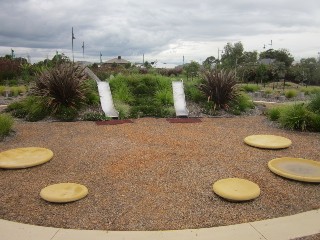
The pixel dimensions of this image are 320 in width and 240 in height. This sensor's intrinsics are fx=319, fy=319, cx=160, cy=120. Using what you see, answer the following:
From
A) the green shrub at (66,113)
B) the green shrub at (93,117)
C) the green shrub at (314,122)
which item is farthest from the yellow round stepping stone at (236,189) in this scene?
the green shrub at (66,113)

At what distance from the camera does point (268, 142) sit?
6.36 metres

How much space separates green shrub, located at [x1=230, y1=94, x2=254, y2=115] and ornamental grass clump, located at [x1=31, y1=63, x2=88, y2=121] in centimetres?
498

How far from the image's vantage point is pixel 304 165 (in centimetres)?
507

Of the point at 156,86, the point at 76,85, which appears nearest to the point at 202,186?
the point at 76,85

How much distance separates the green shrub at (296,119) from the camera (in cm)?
793

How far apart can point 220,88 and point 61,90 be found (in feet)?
16.8

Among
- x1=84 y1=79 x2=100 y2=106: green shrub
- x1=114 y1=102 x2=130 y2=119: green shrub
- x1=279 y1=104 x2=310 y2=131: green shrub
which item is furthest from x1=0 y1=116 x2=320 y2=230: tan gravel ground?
x1=84 y1=79 x2=100 y2=106: green shrub

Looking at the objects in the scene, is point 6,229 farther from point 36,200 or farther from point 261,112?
point 261,112

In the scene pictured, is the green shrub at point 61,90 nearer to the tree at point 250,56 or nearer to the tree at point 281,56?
the tree at point 250,56

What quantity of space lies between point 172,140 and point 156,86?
562 centimetres

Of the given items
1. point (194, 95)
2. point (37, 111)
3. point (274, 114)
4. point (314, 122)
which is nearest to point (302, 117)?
point (314, 122)

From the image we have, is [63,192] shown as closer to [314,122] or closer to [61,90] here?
[61,90]

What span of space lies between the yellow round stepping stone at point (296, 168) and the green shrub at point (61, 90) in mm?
6224

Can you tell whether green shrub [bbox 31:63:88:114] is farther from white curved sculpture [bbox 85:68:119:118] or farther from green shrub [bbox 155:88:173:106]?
green shrub [bbox 155:88:173:106]
